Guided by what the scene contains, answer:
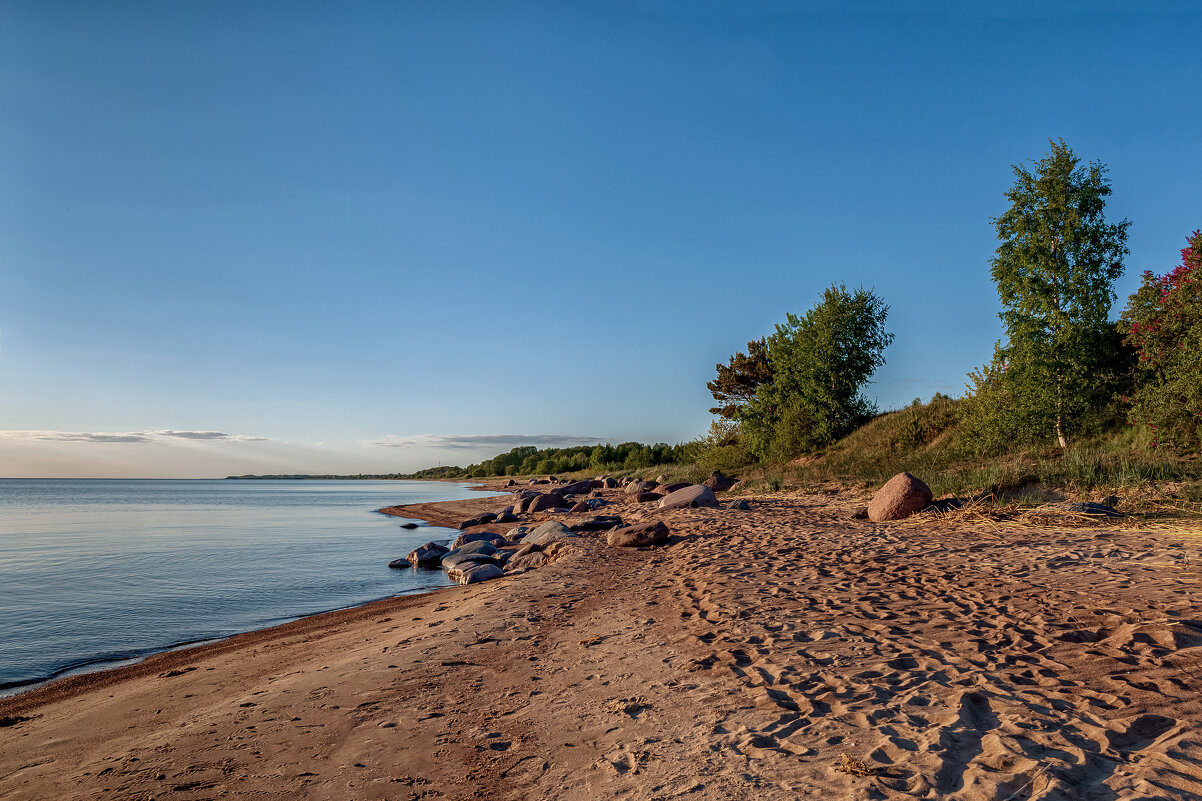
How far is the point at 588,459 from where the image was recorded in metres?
80.9

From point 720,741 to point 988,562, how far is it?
679 cm

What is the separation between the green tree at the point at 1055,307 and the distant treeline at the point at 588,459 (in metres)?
26.7

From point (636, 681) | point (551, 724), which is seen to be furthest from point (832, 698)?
point (551, 724)

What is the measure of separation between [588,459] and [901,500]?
67.9m

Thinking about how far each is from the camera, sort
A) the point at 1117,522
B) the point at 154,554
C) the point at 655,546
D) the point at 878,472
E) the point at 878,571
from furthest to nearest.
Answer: the point at 878,472 < the point at 154,554 < the point at 655,546 < the point at 1117,522 < the point at 878,571

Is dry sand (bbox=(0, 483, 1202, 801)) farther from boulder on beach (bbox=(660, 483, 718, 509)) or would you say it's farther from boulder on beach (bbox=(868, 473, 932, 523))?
boulder on beach (bbox=(660, 483, 718, 509))

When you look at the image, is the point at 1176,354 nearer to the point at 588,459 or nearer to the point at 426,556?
the point at 426,556

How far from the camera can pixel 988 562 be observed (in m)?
8.84

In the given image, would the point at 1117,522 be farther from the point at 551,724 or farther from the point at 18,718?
the point at 18,718

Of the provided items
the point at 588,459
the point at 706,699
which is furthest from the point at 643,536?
the point at 588,459

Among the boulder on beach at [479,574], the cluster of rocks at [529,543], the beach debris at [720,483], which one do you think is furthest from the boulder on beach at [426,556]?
the beach debris at [720,483]

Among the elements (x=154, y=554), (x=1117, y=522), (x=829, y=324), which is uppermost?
(x=829, y=324)

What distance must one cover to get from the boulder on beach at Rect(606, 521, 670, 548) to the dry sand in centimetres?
438

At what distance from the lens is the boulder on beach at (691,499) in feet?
58.0
